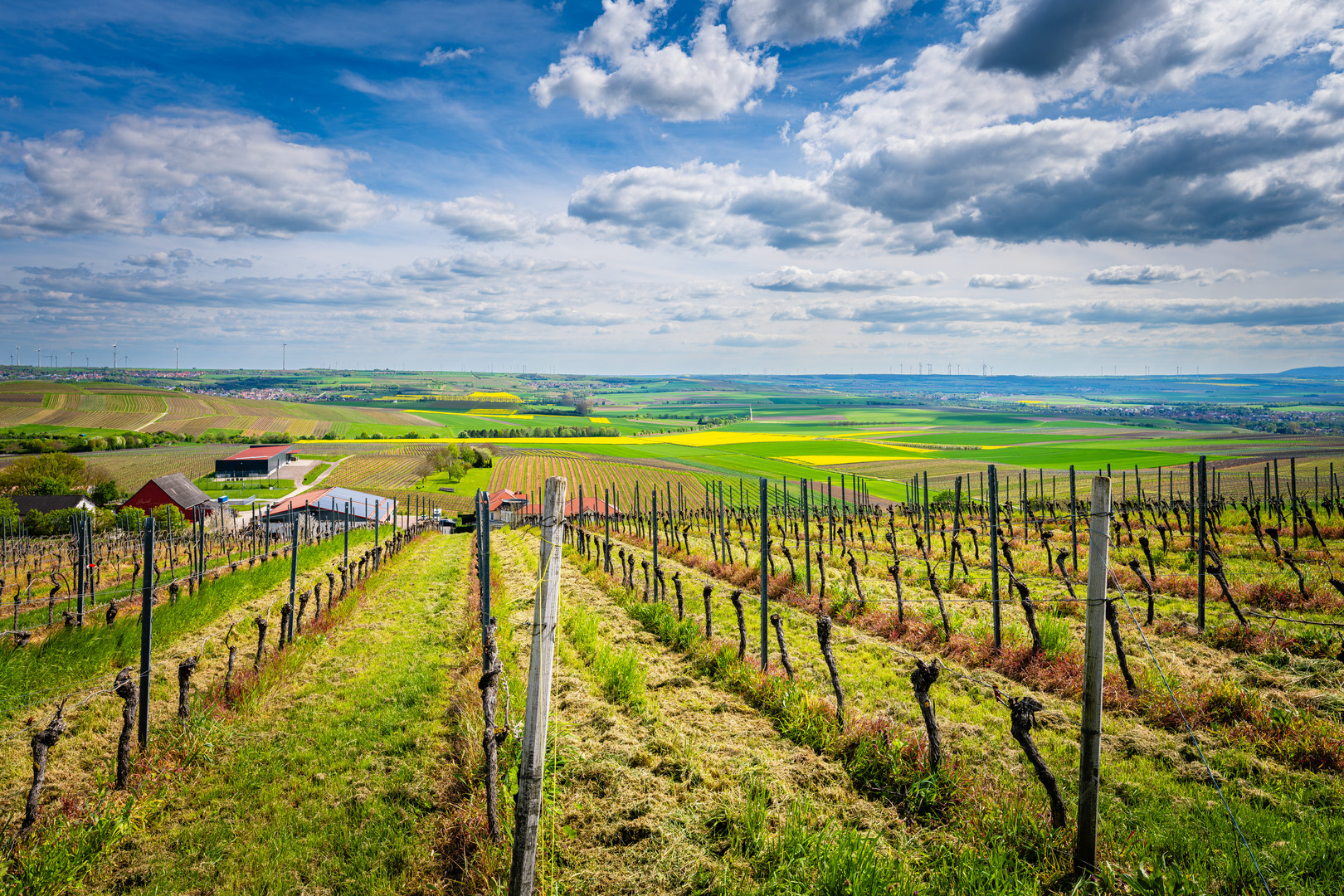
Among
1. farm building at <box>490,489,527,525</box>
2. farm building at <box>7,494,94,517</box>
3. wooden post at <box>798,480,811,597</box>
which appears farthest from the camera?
farm building at <box>490,489,527,525</box>

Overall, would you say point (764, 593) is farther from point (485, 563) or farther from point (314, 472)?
point (314, 472)

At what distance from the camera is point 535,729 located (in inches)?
157

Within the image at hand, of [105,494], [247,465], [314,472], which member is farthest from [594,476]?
[105,494]

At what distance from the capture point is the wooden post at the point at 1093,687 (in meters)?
4.05

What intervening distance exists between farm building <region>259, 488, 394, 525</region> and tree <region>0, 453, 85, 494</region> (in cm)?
1779

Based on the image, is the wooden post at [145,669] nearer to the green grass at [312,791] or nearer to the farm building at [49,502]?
the green grass at [312,791]

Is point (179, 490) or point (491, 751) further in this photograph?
point (179, 490)

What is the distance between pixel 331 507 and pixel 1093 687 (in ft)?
199

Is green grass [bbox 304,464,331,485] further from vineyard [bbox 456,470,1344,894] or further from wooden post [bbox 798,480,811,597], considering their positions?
vineyard [bbox 456,470,1344,894]

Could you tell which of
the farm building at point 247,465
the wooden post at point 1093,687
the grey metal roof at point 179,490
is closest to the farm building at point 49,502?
the grey metal roof at point 179,490

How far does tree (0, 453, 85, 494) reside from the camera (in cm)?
5209

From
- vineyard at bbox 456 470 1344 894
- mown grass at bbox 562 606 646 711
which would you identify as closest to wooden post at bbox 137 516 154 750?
vineyard at bbox 456 470 1344 894

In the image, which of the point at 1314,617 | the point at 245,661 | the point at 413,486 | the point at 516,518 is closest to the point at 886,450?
the point at 516,518

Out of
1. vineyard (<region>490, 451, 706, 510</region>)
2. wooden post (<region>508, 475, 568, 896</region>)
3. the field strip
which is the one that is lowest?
vineyard (<region>490, 451, 706, 510</region>)
